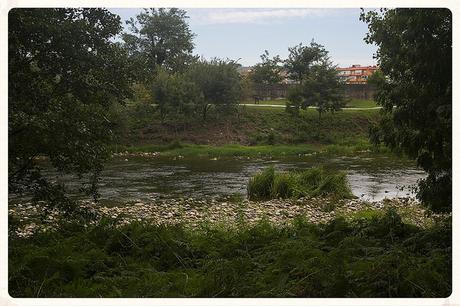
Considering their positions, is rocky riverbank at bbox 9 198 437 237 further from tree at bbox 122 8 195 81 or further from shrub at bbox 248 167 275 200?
tree at bbox 122 8 195 81

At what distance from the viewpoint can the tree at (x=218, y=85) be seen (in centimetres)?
3722

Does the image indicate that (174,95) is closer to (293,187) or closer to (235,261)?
(293,187)

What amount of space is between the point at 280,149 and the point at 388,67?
24.6 m

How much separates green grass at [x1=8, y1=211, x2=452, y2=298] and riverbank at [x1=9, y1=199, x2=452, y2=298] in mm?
14

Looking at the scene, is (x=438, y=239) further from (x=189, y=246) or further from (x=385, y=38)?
(x=189, y=246)

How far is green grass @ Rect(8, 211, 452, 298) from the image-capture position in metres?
5.67

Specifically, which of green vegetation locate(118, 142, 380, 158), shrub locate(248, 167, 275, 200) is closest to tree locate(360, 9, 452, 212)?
shrub locate(248, 167, 275, 200)

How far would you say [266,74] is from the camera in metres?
47.2

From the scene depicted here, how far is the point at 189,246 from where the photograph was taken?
25.9 ft

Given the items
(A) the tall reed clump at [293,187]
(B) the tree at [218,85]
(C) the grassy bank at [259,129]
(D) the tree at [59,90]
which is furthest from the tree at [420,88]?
(B) the tree at [218,85]

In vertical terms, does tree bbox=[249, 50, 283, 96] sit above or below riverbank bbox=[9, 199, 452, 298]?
above

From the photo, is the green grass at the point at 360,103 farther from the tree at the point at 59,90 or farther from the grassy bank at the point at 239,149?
the tree at the point at 59,90

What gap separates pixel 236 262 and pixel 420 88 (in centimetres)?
377

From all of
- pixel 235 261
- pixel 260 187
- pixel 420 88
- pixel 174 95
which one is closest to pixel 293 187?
pixel 260 187
